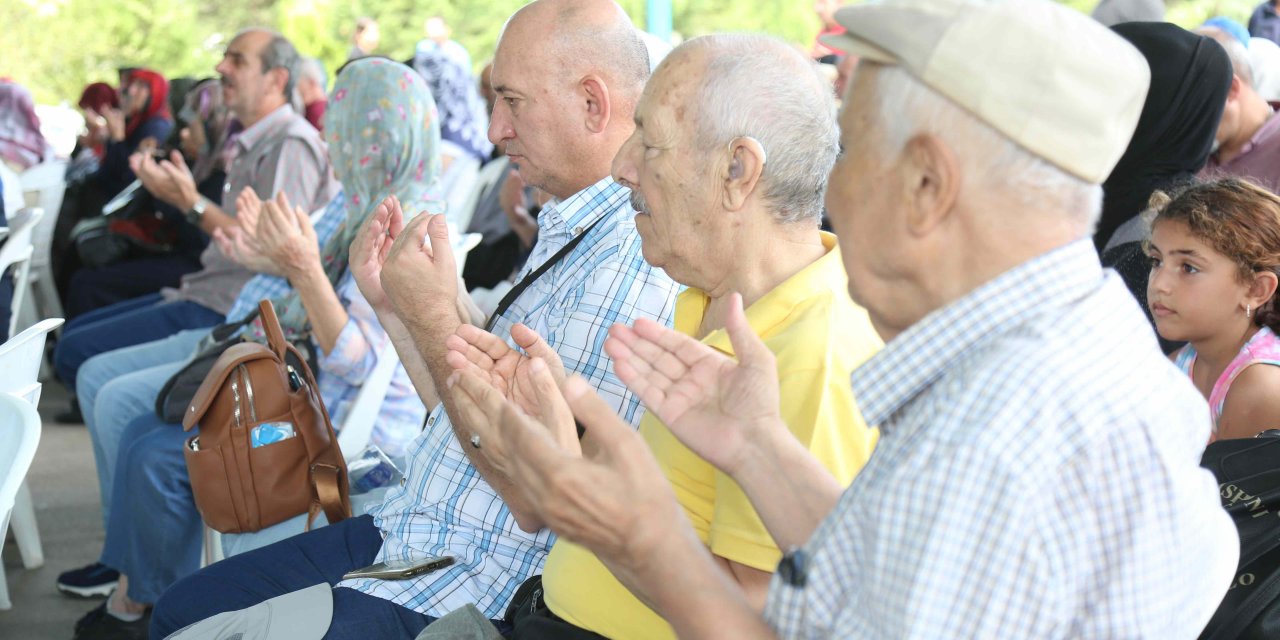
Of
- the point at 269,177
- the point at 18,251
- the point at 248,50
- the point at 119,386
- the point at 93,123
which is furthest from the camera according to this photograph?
the point at 93,123

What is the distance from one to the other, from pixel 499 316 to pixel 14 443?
2.64ft

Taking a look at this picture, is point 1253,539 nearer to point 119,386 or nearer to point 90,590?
point 119,386

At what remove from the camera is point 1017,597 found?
2.91 feet

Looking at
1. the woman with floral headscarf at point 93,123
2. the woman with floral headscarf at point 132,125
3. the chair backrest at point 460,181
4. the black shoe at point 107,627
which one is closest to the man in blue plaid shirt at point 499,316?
the black shoe at point 107,627

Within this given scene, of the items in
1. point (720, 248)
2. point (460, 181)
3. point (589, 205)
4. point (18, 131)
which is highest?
point (720, 248)

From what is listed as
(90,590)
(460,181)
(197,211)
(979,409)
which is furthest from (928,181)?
(460,181)

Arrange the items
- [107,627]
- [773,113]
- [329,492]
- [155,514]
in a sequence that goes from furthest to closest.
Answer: [107,627] < [155,514] < [329,492] < [773,113]

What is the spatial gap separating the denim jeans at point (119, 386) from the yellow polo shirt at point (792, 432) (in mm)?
2207

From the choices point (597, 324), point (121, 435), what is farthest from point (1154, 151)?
point (121, 435)

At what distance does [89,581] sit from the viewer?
346 centimetres

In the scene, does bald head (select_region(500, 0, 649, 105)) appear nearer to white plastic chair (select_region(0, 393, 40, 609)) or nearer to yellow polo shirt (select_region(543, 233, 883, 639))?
yellow polo shirt (select_region(543, 233, 883, 639))

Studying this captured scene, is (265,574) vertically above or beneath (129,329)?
above

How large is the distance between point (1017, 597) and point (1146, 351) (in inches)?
10.7

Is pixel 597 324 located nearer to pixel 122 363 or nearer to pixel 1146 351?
pixel 1146 351
